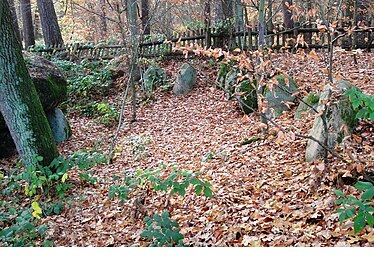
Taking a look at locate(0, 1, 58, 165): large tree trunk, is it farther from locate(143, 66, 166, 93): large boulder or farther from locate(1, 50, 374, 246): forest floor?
locate(143, 66, 166, 93): large boulder

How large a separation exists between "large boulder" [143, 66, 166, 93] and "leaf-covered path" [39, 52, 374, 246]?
329 cm

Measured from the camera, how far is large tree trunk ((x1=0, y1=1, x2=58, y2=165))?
482 centimetres

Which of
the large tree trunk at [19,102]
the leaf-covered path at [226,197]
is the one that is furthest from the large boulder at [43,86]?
the large tree trunk at [19,102]

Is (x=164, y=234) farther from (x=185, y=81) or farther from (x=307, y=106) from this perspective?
(x=185, y=81)

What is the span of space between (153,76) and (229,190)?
697cm

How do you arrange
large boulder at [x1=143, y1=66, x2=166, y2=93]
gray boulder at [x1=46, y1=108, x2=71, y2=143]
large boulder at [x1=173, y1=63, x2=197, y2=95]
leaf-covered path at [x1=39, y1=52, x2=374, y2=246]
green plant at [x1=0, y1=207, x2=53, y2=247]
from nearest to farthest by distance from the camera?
leaf-covered path at [x1=39, y1=52, x2=374, y2=246], green plant at [x1=0, y1=207, x2=53, y2=247], gray boulder at [x1=46, y1=108, x2=71, y2=143], large boulder at [x1=173, y1=63, x2=197, y2=95], large boulder at [x1=143, y1=66, x2=166, y2=93]

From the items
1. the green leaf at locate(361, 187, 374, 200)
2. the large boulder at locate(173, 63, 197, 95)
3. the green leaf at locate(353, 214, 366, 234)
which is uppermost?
the large boulder at locate(173, 63, 197, 95)

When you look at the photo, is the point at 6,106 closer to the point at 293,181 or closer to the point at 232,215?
the point at 232,215

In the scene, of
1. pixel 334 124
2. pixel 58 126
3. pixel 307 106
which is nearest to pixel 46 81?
pixel 58 126

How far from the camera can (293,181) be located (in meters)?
4.01

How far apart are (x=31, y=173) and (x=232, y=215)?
2.62 meters

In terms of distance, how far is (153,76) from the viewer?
10.6 m

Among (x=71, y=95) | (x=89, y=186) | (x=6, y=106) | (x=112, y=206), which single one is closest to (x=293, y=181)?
(x=112, y=206)

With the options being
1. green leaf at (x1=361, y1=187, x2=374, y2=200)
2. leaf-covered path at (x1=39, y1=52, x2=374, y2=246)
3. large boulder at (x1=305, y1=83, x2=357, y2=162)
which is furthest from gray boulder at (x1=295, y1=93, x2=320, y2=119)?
green leaf at (x1=361, y1=187, x2=374, y2=200)
